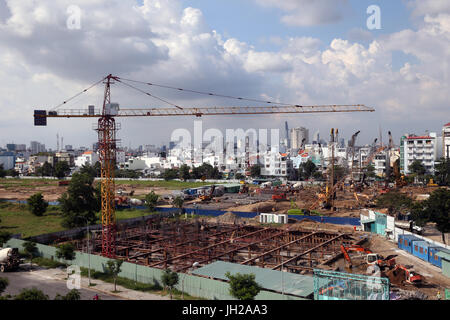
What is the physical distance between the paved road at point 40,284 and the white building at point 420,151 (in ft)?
172

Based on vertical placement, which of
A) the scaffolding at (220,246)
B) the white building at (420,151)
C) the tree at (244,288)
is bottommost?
the scaffolding at (220,246)

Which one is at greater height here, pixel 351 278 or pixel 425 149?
pixel 425 149

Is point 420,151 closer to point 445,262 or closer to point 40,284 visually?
point 445,262

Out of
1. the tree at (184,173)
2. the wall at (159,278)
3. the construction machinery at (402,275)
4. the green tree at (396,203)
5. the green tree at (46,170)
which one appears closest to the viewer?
the wall at (159,278)

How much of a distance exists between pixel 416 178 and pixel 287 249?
3732 cm

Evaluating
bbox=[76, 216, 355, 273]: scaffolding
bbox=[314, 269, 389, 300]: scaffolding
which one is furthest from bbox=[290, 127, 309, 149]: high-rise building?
bbox=[314, 269, 389, 300]: scaffolding

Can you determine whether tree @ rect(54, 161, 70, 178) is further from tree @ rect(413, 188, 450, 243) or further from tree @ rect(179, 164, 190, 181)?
tree @ rect(413, 188, 450, 243)

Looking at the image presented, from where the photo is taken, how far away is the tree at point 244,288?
32.5ft

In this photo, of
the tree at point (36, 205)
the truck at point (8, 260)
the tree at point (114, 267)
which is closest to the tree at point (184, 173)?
the tree at point (36, 205)

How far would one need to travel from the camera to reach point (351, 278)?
9.68m

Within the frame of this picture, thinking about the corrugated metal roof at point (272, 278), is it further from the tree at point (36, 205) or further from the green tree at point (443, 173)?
the green tree at point (443, 173)

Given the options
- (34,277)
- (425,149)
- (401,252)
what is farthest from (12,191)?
(425,149)

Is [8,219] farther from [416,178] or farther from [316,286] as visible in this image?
[416,178]
